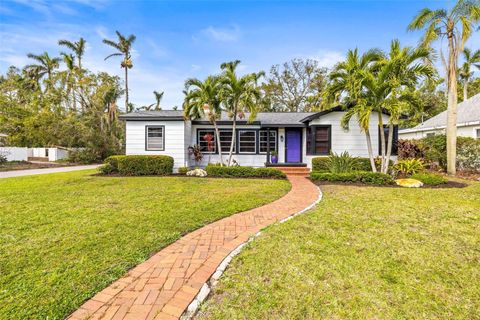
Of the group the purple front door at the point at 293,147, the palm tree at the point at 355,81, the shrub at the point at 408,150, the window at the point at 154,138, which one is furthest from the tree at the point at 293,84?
the palm tree at the point at 355,81

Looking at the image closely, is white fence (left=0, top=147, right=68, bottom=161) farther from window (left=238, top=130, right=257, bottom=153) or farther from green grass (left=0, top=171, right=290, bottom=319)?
window (left=238, top=130, right=257, bottom=153)

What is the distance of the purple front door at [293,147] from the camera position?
14383mm

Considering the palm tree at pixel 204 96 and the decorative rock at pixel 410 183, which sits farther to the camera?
the palm tree at pixel 204 96

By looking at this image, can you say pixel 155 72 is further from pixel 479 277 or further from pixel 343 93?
pixel 479 277

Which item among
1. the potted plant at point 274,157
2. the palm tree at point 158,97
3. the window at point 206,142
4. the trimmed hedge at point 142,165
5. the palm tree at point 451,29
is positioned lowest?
the trimmed hedge at point 142,165

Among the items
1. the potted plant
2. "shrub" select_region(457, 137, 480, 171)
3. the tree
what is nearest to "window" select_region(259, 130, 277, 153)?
the potted plant

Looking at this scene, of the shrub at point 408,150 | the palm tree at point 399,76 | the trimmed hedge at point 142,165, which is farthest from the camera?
the shrub at point 408,150

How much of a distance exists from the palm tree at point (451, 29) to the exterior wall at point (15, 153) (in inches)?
1109

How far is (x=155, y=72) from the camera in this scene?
19141mm

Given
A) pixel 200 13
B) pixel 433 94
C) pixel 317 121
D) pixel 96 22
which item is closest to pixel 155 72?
pixel 96 22

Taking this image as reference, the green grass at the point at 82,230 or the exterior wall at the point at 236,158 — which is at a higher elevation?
the exterior wall at the point at 236,158

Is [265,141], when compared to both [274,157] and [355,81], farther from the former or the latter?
[355,81]

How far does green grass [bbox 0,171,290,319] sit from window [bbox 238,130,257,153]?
5905 millimetres

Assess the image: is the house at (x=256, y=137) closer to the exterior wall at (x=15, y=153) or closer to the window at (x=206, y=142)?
the window at (x=206, y=142)
